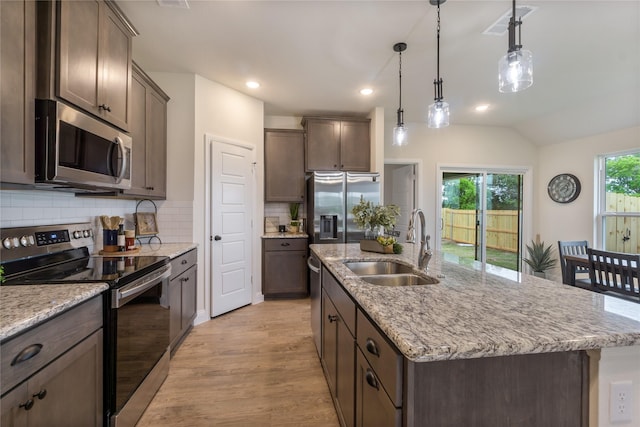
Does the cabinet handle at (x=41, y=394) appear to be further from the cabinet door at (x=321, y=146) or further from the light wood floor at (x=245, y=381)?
the cabinet door at (x=321, y=146)

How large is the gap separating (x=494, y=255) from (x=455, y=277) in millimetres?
4469

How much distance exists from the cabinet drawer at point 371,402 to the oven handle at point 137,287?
1206mm

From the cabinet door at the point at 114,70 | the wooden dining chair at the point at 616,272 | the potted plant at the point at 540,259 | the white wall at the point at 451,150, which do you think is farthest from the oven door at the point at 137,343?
the potted plant at the point at 540,259

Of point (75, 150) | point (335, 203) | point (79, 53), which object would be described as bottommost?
point (335, 203)

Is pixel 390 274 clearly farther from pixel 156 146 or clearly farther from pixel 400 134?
pixel 156 146

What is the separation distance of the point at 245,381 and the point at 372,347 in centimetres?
149

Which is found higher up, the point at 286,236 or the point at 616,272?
the point at 286,236

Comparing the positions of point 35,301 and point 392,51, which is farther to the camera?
point 392,51

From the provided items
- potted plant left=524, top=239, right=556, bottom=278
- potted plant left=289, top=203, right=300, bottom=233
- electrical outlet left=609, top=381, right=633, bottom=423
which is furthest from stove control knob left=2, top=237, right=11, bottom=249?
potted plant left=524, top=239, right=556, bottom=278

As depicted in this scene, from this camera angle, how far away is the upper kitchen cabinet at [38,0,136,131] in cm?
139

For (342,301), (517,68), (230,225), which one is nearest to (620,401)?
(342,301)

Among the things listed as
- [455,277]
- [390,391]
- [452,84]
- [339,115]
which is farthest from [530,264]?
[390,391]

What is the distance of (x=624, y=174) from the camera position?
3.94m

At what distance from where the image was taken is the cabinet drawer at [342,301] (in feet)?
4.35
